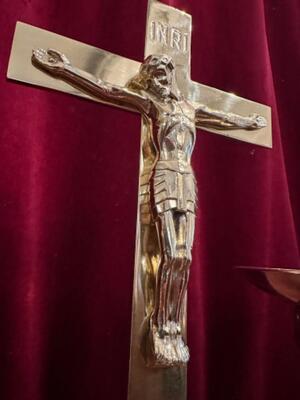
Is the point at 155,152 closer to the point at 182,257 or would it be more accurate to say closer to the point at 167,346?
the point at 182,257

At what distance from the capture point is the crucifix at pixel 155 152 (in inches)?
22.8

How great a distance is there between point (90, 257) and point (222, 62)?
1.78 ft

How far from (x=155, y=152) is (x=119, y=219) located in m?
0.22

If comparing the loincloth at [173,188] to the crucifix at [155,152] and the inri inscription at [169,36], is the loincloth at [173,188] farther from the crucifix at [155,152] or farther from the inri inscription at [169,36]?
the inri inscription at [169,36]

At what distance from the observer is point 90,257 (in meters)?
0.80

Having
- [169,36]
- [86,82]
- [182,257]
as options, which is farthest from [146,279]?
[169,36]

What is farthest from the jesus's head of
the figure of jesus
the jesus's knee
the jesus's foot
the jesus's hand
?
the jesus's foot

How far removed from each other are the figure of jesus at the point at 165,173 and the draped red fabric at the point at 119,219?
0.22ft

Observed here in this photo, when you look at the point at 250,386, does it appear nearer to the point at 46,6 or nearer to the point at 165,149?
the point at 165,149

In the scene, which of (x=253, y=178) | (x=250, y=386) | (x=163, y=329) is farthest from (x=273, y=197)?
(x=163, y=329)

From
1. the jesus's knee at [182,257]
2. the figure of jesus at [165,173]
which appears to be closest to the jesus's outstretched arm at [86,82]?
the figure of jesus at [165,173]

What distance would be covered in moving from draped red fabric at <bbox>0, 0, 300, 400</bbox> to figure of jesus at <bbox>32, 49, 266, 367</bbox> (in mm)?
68

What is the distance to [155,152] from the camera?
0.65 metres

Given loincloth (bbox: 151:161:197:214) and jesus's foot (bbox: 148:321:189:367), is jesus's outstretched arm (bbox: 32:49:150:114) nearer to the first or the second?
loincloth (bbox: 151:161:197:214)
